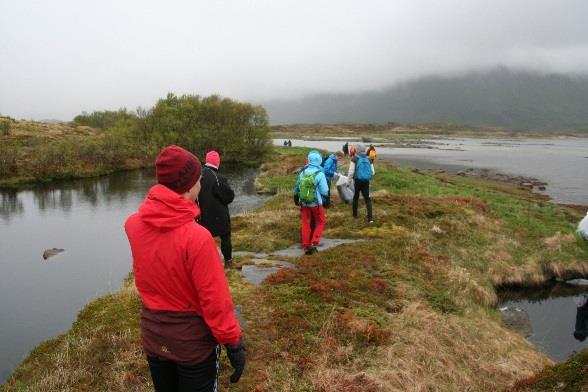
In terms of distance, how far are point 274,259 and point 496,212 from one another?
562 inches

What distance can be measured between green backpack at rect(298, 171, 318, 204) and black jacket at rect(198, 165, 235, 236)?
2.66m

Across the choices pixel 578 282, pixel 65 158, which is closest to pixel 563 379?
pixel 578 282

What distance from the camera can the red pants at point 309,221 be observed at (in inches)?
484

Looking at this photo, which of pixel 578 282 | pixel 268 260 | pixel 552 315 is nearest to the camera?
pixel 268 260

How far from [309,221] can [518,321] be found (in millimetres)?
6646

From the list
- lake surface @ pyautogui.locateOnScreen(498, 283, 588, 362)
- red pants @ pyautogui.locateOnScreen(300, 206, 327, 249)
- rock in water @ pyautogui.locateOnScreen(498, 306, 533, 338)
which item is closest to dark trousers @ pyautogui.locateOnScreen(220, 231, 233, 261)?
red pants @ pyautogui.locateOnScreen(300, 206, 327, 249)

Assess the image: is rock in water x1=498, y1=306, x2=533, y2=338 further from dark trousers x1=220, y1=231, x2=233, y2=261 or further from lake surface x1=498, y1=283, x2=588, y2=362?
dark trousers x1=220, y1=231, x2=233, y2=261

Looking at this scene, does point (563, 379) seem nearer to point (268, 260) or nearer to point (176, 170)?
point (176, 170)

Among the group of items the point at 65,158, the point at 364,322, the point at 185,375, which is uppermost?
the point at 65,158

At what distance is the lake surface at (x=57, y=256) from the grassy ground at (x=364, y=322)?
4406 millimetres

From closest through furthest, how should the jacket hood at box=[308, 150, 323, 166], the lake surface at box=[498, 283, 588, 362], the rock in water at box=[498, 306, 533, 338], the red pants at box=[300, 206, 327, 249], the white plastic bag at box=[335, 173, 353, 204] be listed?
the lake surface at box=[498, 283, 588, 362], the rock in water at box=[498, 306, 533, 338], the jacket hood at box=[308, 150, 323, 166], the red pants at box=[300, 206, 327, 249], the white plastic bag at box=[335, 173, 353, 204]

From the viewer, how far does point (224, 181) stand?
9.37 metres

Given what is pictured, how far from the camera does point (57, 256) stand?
19.4 m

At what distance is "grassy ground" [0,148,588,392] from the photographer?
6.59 meters
